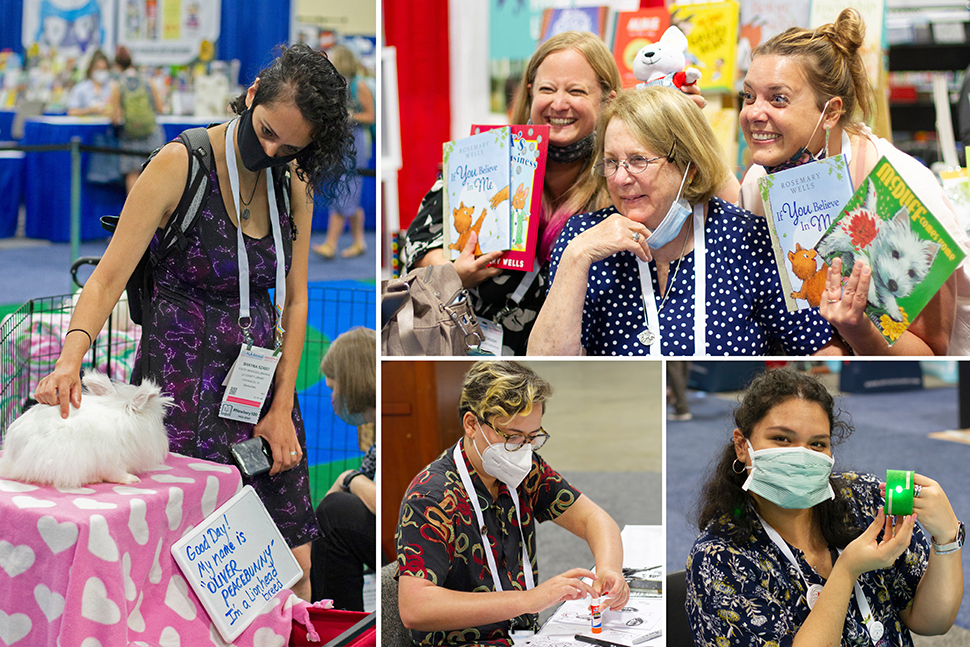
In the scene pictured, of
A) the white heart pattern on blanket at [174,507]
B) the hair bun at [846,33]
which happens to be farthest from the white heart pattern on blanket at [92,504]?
the hair bun at [846,33]

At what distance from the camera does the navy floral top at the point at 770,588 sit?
1.74m

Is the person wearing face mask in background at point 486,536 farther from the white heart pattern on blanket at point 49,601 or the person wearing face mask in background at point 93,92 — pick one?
the person wearing face mask in background at point 93,92

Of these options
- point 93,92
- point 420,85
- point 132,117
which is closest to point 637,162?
point 420,85

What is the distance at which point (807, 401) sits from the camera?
1831 millimetres

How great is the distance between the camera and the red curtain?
5.47 m

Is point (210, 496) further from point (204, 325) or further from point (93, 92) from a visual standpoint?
point (93, 92)

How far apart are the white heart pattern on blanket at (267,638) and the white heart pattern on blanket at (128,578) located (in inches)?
12.7

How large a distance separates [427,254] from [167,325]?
27.3 inches

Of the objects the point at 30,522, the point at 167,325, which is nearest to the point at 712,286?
the point at 167,325

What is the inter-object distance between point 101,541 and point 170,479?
245mm

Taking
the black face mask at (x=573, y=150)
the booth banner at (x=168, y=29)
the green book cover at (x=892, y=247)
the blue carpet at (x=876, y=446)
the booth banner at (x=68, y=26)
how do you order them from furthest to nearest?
1. the booth banner at (x=68, y=26)
2. the booth banner at (x=168, y=29)
3. the blue carpet at (x=876, y=446)
4. the black face mask at (x=573, y=150)
5. the green book cover at (x=892, y=247)

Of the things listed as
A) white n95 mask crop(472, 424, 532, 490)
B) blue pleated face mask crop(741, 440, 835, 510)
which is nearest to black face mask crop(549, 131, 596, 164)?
white n95 mask crop(472, 424, 532, 490)

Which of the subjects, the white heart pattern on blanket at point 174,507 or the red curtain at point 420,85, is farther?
the red curtain at point 420,85

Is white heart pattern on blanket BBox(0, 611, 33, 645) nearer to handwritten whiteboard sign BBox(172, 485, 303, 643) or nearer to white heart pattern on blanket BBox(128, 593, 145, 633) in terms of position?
white heart pattern on blanket BBox(128, 593, 145, 633)
